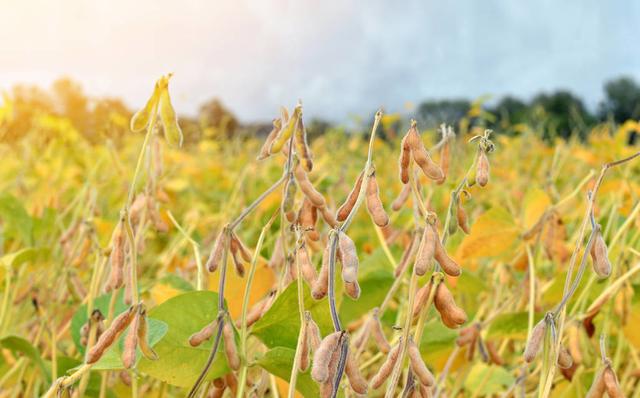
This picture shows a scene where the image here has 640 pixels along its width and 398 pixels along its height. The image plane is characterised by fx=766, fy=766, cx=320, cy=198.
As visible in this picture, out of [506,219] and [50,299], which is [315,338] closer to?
[506,219]

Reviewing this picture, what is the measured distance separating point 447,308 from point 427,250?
4 cm

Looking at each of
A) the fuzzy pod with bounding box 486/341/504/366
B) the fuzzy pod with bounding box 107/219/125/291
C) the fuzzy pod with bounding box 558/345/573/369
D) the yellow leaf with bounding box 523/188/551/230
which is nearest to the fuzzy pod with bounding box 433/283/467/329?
the fuzzy pod with bounding box 558/345/573/369

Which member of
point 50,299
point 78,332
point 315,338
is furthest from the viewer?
point 50,299

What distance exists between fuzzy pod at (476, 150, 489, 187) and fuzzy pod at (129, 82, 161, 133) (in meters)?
0.22

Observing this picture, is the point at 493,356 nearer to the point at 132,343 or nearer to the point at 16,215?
the point at 132,343

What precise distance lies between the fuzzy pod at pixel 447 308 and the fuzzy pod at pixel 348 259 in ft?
0.20

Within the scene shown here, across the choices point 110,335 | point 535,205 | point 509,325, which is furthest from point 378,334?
point 535,205

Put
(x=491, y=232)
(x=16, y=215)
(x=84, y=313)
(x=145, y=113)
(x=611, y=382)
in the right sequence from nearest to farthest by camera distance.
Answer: (x=611, y=382)
(x=145, y=113)
(x=84, y=313)
(x=491, y=232)
(x=16, y=215)

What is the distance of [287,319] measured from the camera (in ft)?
1.65

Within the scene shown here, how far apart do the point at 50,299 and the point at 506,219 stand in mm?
533

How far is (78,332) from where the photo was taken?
64 cm

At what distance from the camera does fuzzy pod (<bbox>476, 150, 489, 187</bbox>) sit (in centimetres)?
43

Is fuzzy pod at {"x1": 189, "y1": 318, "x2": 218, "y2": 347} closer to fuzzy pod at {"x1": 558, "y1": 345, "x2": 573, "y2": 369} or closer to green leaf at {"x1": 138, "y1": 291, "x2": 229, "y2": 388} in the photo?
green leaf at {"x1": 138, "y1": 291, "x2": 229, "y2": 388}

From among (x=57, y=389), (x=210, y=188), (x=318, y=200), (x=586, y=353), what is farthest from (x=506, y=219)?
(x=210, y=188)
